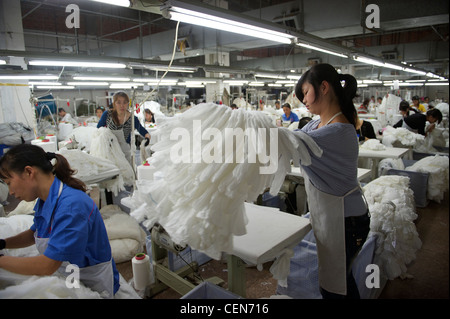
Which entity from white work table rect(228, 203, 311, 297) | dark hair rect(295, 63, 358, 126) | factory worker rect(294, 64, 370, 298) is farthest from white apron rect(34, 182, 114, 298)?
dark hair rect(295, 63, 358, 126)

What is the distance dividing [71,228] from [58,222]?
79 mm

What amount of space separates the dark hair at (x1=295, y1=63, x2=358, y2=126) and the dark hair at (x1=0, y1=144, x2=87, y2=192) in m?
1.36

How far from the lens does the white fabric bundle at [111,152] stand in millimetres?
3635

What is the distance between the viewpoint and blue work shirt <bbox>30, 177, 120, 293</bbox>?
1.37 meters

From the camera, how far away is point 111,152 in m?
3.74

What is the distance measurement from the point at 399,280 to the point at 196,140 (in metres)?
2.62

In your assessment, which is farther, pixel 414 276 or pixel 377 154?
pixel 377 154

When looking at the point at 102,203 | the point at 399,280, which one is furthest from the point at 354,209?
the point at 102,203

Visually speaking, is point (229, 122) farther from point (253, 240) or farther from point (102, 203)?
point (102, 203)

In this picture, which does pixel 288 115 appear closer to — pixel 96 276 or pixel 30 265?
pixel 96 276

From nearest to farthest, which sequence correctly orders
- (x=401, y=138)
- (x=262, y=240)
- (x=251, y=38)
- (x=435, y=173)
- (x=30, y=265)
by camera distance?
(x=30, y=265) → (x=262, y=240) → (x=435, y=173) → (x=401, y=138) → (x=251, y=38)

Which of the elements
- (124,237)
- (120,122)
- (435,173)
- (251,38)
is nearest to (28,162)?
(124,237)

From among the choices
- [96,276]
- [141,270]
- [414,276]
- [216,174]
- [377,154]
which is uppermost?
[216,174]
